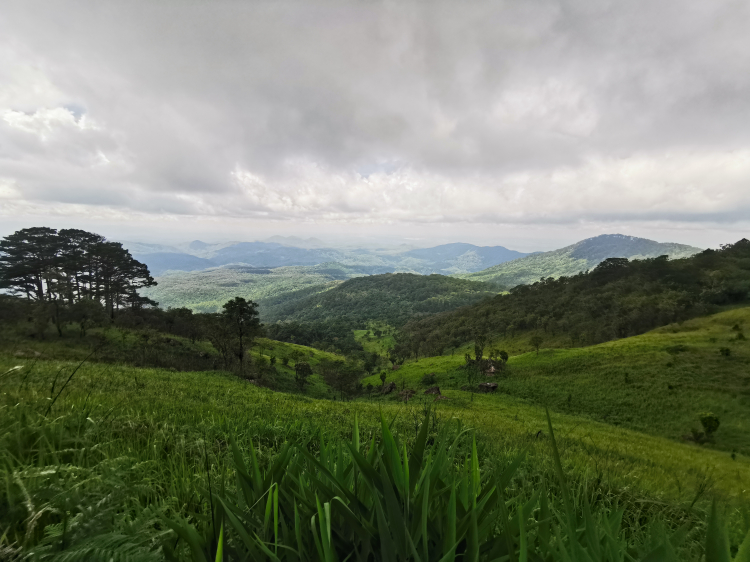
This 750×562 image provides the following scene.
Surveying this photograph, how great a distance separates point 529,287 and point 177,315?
10902 cm

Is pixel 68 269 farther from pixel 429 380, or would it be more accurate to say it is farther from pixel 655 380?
pixel 655 380

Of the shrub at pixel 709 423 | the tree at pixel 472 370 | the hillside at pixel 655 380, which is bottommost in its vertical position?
the tree at pixel 472 370

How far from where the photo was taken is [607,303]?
83.5 meters

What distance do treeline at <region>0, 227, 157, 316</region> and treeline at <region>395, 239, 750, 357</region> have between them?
221 feet

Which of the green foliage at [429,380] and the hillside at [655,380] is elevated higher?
the hillside at [655,380]

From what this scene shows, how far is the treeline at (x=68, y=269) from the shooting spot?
43000 mm

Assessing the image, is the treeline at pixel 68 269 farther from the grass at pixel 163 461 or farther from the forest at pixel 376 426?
the grass at pixel 163 461

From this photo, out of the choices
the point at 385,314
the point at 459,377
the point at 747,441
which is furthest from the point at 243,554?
the point at 385,314

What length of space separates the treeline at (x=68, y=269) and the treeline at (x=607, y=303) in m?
67.3

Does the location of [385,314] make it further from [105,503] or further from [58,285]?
[105,503]

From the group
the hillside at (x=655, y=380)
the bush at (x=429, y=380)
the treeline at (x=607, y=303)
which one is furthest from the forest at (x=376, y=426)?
the treeline at (x=607, y=303)

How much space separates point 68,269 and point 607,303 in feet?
369

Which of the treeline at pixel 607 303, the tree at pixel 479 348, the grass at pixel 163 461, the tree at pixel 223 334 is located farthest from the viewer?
the treeline at pixel 607 303

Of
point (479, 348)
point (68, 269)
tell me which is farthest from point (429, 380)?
point (68, 269)
